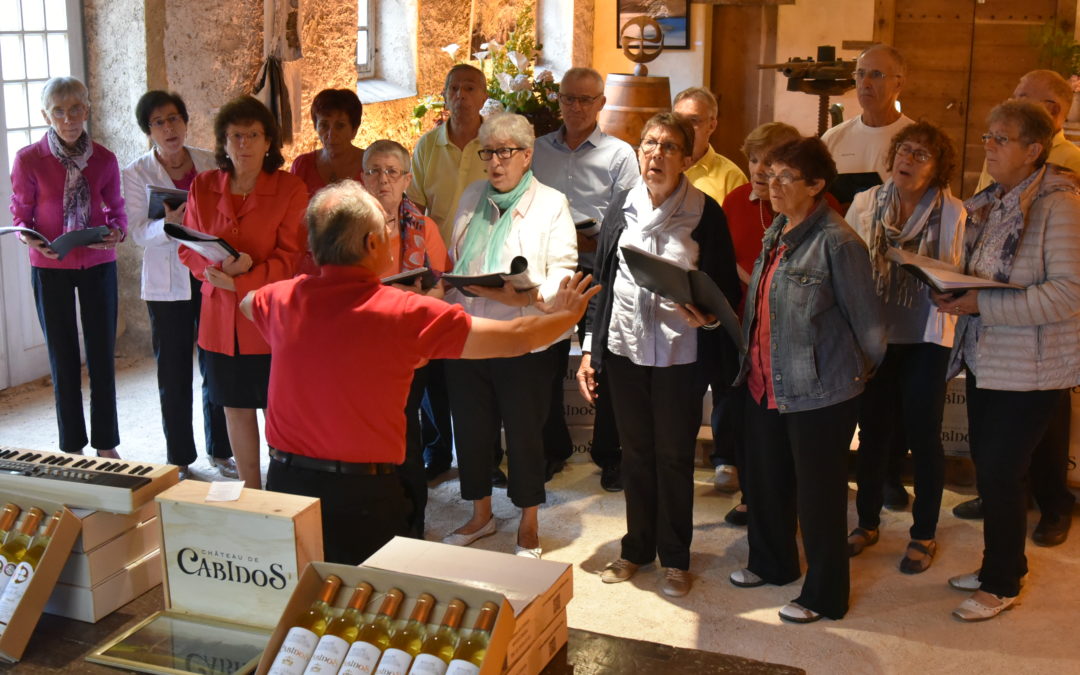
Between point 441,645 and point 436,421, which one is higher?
point 441,645

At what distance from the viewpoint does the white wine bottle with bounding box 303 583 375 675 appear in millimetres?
1934

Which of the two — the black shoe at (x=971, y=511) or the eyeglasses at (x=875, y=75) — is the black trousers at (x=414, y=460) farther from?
the eyeglasses at (x=875, y=75)

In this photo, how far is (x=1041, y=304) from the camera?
3.48m

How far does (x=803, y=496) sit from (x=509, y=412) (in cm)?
109

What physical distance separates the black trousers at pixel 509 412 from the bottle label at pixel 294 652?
2163 millimetres

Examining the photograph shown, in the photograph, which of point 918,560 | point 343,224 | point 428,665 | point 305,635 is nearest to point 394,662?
point 428,665

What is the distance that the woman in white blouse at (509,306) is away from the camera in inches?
158

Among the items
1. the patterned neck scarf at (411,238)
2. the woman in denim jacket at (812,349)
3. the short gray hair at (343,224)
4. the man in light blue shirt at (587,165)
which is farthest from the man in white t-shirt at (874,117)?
the short gray hair at (343,224)

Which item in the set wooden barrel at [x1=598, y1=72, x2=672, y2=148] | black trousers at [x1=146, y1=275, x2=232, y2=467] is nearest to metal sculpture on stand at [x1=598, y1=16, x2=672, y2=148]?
wooden barrel at [x1=598, y1=72, x2=672, y2=148]

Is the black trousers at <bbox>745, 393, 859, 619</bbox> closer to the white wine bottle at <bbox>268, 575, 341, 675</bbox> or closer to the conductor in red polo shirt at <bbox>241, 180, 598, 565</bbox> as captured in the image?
the conductor in red polo shirt at <bbox>241, 180, 598, 565</bbox>

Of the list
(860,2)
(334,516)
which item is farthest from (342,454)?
(860,2)

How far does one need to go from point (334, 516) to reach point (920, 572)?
230cm

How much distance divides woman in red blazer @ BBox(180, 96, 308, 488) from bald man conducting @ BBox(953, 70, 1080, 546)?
8.50 feet

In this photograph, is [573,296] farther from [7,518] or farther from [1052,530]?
[1052,530]
